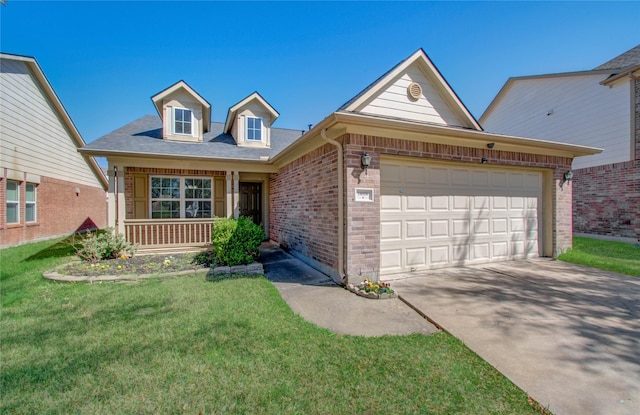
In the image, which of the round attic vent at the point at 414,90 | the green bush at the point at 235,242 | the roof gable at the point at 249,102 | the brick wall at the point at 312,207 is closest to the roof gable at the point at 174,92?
the roof gable at the point at 249,102

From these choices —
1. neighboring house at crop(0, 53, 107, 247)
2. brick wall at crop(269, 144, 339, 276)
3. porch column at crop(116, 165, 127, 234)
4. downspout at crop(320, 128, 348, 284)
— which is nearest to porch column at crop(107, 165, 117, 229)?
porch column at crop(116, 165, 127, 234)

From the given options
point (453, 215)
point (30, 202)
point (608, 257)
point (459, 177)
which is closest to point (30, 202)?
point (30, 202)

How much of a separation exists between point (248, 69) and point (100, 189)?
15091mm

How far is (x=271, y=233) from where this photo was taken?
34.8 ft

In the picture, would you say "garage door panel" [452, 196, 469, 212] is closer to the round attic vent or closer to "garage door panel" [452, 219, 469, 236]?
"garage door panel" [452, 219, 469, 236]

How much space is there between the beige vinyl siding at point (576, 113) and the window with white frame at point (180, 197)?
52.8 ft

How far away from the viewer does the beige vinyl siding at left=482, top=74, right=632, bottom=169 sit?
10.3 meters

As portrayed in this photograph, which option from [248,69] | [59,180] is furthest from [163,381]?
[59,180]

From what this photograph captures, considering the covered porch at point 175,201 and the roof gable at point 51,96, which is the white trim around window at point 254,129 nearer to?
the covered porch at point 175,201

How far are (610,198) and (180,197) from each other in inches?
666

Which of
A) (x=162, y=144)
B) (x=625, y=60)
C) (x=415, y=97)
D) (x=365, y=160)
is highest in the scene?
(x=625, y=60)

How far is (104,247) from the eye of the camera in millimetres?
6957

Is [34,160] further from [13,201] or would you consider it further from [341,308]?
[341,308]

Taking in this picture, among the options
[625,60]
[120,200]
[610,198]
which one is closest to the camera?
[120,200]
